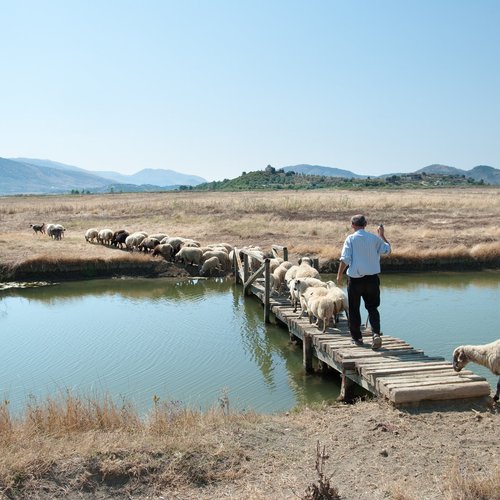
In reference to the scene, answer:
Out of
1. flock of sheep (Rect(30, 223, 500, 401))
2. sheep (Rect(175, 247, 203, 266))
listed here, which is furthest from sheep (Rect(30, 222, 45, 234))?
sheep (Rect(175, 247, 203, 266))

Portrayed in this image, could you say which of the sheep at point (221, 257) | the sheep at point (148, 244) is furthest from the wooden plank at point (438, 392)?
the sheep at point (148, 244)

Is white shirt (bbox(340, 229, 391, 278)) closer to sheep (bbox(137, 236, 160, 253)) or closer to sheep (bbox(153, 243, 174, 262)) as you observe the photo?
sheep (bbox(153, 243, 174, 262))

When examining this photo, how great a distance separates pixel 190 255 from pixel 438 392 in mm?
16985

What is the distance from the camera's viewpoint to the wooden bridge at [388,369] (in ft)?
25.7

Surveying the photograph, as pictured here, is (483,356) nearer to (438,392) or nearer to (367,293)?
(438,392)

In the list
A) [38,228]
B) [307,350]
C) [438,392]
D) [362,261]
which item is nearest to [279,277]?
[307,350]

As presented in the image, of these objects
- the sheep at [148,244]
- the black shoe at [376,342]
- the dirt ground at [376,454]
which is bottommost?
the dirt ground at [376,454]

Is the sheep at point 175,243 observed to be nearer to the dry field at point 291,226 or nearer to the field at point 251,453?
the dry field at point 291,226

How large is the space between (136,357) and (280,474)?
301 inches

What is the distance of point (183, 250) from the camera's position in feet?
79.1

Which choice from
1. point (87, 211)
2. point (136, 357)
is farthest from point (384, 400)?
point (87, 211)

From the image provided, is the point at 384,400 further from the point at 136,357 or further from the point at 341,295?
the point at 136,357

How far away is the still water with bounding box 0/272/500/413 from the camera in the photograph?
36.6ft

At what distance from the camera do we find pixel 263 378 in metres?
11.9
